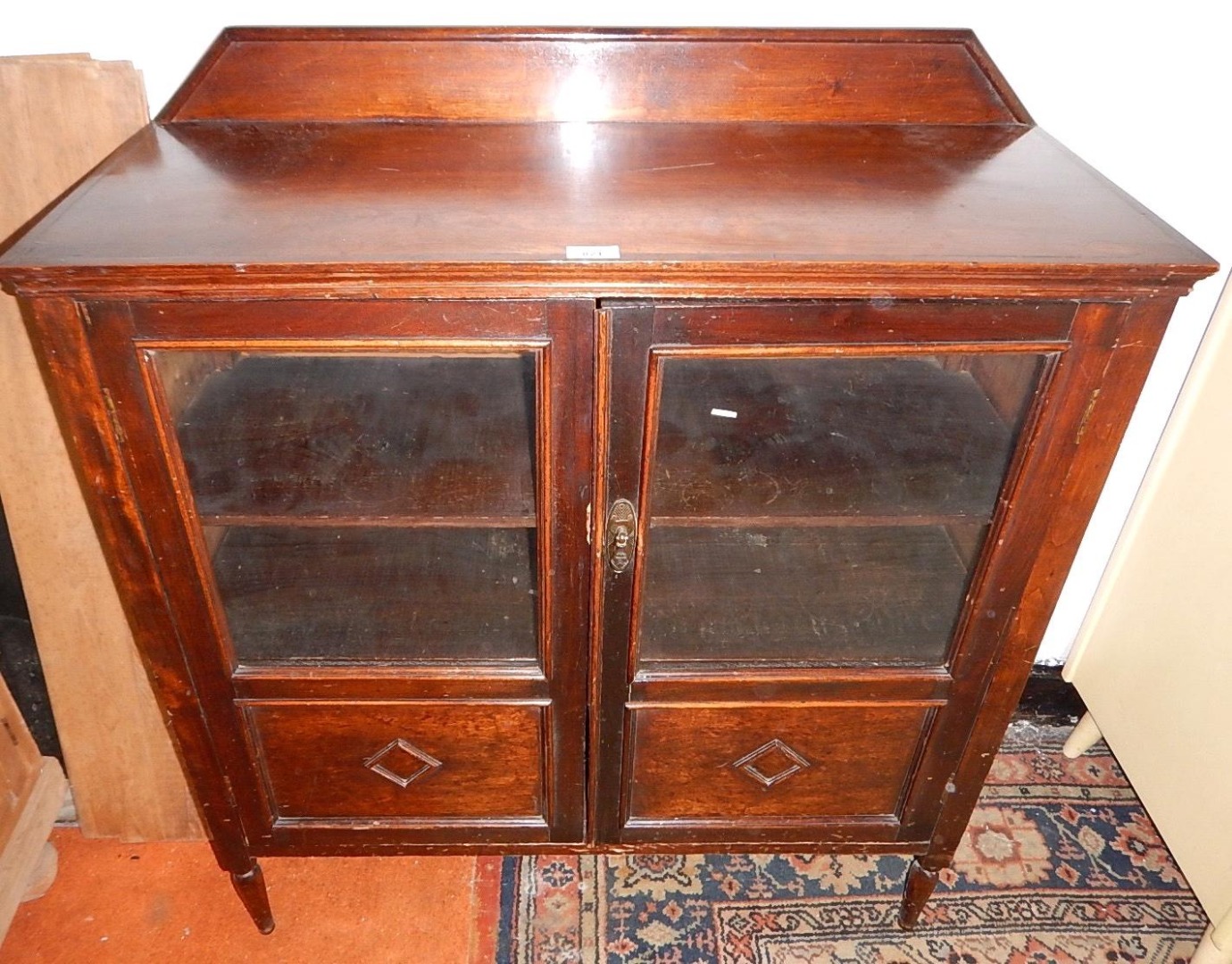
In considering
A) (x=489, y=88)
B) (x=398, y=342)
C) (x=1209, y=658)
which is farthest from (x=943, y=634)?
(x=489, y=88)

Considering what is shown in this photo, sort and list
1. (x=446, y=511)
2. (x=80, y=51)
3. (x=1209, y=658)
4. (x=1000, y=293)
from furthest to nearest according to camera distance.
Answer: (x=1209, y=658), (x=80, y=51), (x=446, y=511), (x=1000, y=293)

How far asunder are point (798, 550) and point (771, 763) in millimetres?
265

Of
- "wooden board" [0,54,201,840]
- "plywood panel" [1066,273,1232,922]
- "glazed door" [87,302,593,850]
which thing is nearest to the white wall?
"wooden board" [0,54,201,840]

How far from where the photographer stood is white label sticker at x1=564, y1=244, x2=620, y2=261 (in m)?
0.77

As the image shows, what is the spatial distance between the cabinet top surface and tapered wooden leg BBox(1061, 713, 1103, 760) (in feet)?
3.41

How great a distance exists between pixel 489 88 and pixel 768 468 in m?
0.54

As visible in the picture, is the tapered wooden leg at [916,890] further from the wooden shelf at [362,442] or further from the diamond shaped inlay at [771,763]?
the wooden shelf at [362,442]

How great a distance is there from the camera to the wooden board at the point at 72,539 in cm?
109

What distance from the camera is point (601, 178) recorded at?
0.94 metres

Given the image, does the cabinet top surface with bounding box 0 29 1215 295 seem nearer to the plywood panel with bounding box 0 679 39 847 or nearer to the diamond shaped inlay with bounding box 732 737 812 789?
the diamond shaped inlay with bounding box 732 737 812 789

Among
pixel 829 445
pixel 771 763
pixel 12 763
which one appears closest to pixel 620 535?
pixel 829 445

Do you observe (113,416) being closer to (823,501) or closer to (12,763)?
(823,501)

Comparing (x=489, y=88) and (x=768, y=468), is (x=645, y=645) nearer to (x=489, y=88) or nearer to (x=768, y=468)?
(x=768, y=468)

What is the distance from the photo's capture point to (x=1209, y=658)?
1.30 meters
